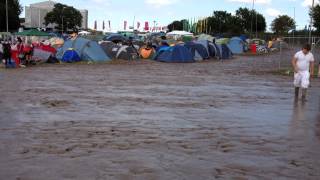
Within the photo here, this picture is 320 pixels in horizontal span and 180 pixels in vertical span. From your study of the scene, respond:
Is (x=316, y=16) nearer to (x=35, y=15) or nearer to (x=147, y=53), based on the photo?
(x=147, y=53)

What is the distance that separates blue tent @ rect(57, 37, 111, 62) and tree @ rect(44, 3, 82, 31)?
351 feet

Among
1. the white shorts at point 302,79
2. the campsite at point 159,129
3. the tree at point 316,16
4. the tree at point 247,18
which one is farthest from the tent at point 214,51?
the tree at point 247,18

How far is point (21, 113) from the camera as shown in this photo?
40.4 feet

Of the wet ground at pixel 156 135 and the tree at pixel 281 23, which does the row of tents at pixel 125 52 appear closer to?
the wet ground at pixel 156 135

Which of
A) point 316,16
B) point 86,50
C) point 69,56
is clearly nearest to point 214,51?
point 86,50

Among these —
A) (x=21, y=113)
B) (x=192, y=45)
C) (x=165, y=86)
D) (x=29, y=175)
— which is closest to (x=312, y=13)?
(x=192, y=45)

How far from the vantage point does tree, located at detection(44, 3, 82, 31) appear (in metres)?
145

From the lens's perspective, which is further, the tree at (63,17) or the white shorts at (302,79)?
the tree at (63,17)

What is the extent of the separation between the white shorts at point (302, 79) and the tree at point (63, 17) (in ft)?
434

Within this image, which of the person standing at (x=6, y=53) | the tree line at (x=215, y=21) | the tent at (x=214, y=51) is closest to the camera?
the person standing at (x=6, y=53)

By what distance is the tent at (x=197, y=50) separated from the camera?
42631mm

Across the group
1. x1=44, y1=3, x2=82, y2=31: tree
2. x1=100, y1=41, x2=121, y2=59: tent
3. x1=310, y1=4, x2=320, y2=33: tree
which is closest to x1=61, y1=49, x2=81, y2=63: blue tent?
x1=100, y1=41, x2=121, y2=59: tent

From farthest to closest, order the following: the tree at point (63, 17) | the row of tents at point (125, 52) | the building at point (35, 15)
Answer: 1. the building at point (35, 15)
2. the tree at point (63, 17)
3. the row of tents at point (125, 52)

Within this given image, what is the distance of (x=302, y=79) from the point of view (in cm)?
1531
